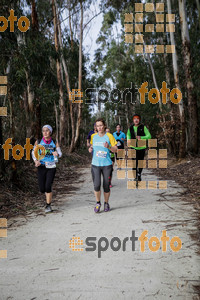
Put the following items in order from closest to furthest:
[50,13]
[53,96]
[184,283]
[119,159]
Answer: [184,283]
[119,159]
[53,96]
[50,13]

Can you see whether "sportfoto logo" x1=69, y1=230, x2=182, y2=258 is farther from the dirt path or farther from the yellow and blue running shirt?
the yellow and blue running shirt

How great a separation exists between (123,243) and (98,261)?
0.66m

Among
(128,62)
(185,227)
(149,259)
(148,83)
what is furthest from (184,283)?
(128,62)

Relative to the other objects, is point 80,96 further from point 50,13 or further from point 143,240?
point 143,240

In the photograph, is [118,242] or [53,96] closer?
[118,242]


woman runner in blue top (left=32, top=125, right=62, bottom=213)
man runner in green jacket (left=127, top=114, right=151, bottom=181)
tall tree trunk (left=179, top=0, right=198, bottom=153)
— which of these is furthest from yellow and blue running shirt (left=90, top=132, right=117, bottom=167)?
tall tree trunk (left=179, top=0, right=198, bottom=153)

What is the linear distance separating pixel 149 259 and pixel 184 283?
0.68 meters

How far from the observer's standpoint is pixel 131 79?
30.5m

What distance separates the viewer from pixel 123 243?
4.30m

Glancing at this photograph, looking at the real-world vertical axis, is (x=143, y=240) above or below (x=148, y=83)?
below

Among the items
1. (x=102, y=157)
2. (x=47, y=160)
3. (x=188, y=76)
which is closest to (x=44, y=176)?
(x=47, y=160)

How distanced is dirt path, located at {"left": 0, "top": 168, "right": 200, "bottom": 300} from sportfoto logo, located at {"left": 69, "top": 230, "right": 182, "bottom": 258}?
5 cm

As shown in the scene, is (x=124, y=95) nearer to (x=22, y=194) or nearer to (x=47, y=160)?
(x=22, y=194)

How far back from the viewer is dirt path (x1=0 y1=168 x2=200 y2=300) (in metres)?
3.01
